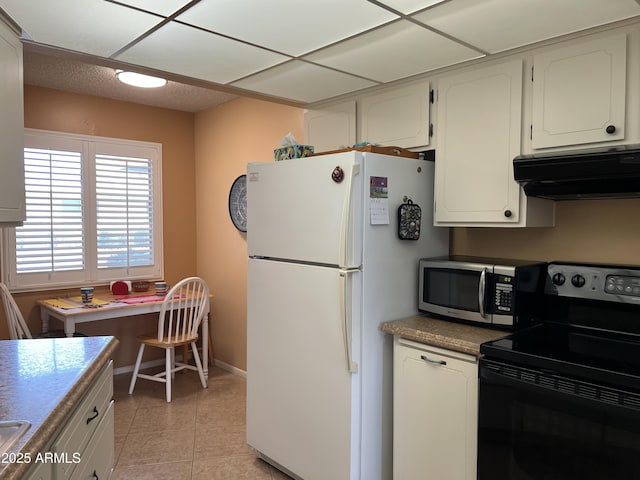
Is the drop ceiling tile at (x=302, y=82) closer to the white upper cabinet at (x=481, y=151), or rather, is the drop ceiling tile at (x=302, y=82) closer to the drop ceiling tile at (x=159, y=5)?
the white upper cabinet at (x=481, y=151)

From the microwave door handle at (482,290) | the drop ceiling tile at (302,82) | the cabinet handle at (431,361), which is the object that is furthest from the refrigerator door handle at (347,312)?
the drop ceiling tile at (302,82)

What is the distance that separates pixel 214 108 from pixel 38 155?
1519mm

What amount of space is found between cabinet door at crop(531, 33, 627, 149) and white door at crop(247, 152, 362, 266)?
803mm

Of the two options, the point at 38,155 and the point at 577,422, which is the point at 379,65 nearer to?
the point at 577,422

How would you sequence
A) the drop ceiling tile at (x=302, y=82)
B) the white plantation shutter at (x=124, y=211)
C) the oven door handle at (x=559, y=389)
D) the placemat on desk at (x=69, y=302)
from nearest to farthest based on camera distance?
the oven door handle at (x=559, y=389), the drop ceiling tile at (x=302, y=82), the placemat on desk at (x=69, y=302), the white plantation shutter at (x=124, y=211)

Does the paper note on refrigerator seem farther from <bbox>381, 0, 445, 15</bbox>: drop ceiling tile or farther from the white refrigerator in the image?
<bbox>381, 0, 445, 15</bbox>: drop ceiling tile

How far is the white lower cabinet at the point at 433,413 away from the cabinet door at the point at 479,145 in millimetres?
682

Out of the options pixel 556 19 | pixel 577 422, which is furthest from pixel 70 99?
pixel 577 422

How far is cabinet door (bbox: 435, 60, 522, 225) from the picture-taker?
2.13 m

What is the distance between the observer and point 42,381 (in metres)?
1.54

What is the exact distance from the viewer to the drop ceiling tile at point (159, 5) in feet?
5.58

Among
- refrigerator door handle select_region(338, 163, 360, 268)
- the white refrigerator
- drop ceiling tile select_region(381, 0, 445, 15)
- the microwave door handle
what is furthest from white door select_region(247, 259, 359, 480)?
drop ceiling tile select_region(381, 0, 445, 15)

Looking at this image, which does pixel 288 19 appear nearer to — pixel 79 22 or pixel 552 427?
pixel 79 22

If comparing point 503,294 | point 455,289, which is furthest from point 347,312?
point 503,294
